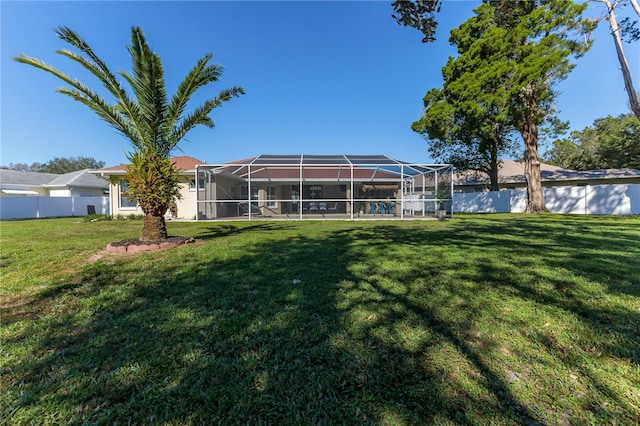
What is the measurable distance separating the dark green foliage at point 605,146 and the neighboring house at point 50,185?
44270 millimetres

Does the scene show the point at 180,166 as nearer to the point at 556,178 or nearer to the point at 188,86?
the point at 188,86

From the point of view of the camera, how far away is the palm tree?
251 inches

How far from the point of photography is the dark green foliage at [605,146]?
26142mm

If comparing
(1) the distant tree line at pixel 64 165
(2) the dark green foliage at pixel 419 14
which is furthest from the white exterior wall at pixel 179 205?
(1) the distant tree line at pixel 64 165

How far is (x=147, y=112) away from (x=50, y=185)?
85.7 feet

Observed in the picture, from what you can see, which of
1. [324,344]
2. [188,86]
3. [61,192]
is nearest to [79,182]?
[61,192]

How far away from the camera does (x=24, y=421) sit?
1658 mm

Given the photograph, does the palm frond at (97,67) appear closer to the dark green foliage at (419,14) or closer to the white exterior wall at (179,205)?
the dark green foliage at (419,14)

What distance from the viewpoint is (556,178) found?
2231 centimetres

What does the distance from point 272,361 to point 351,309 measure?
1163mm

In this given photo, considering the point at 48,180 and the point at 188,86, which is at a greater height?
the point at 48,180

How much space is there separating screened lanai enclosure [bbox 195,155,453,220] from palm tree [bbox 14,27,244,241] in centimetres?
632

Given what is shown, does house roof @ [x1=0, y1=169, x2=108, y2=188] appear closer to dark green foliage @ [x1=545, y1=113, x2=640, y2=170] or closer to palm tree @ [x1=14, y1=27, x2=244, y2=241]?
palm tree @ [x1=14, y1=27, x2=244, y2=241]

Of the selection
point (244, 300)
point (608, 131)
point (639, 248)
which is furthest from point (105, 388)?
point (608, 131)
